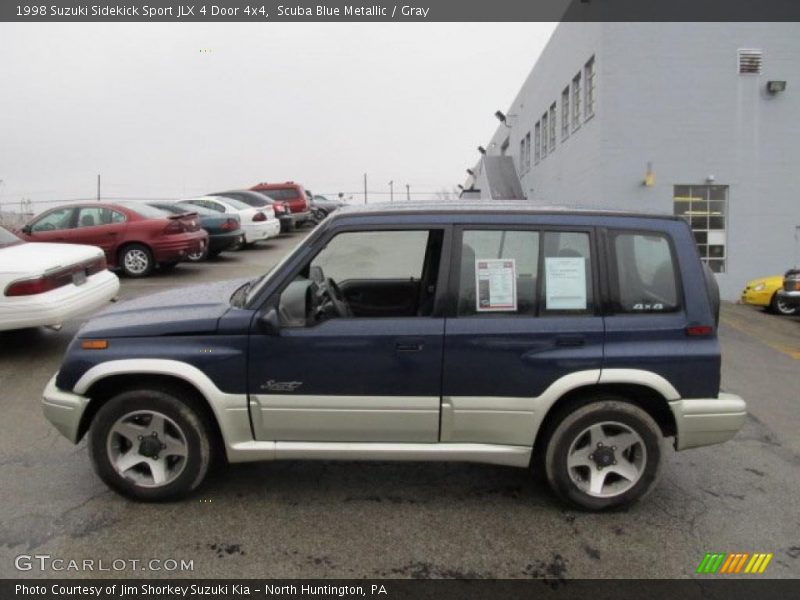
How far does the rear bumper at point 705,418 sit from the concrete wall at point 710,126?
11.3 m

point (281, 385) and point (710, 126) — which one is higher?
point (710, 126)

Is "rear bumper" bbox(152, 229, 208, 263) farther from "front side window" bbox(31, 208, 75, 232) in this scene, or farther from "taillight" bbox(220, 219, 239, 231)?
"taillight" bbox(220, 219, 239, 231)

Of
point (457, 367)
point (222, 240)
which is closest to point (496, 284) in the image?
point (457, 367)

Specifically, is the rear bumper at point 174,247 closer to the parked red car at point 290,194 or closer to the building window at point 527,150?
the parked red car at point 290,194

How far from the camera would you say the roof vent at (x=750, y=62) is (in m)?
14.4

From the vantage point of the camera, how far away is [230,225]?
15359mm

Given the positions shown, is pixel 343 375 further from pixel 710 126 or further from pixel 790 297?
pixel 710 126

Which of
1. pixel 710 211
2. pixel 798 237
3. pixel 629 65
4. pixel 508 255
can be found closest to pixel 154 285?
pixel 508 255

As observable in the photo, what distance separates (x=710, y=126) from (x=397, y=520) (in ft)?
46.5

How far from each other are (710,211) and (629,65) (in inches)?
153

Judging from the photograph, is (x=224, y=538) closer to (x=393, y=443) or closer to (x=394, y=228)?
(x=393, y=443)

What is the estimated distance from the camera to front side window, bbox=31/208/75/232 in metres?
12.1

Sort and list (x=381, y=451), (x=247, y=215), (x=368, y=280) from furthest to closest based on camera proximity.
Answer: (x=247, y=215), (x=368, y=280), (x=381, y=451)

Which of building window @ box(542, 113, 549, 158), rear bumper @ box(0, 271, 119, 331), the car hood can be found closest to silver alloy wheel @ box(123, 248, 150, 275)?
rear bumper @ box(0, 271, 119, 331)
